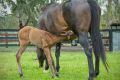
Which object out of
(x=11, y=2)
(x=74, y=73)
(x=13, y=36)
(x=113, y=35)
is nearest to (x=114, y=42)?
(x=113, y=35)

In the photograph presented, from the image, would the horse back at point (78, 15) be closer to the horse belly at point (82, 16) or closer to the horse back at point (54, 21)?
the horse belly at point (82, 16)

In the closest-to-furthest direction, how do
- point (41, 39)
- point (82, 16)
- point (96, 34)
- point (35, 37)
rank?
point (96, 34) < point (82, 16) < point (41, 39) < point (35, 37)

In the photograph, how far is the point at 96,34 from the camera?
8938mm

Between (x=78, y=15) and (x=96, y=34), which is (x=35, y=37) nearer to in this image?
(x=78, y=15)

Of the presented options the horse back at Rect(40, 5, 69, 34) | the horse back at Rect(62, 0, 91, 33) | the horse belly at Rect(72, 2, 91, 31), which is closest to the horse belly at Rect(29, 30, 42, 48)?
the horse back at Rect(40, 5, 69, 34)

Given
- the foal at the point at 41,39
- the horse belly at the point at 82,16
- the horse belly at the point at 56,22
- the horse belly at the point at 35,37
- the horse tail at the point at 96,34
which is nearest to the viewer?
the horse tail at the point at 96,34

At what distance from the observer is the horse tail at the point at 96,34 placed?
348 inches

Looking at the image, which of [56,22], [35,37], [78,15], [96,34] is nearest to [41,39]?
[35,37]

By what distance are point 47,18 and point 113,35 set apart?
539 inches

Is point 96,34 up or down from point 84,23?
down

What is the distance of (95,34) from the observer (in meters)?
8.95

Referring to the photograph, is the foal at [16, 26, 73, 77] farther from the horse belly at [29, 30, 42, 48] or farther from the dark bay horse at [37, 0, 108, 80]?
the dark bay horse at [37, 0, 108, 80]

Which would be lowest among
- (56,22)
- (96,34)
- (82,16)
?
(96,34)

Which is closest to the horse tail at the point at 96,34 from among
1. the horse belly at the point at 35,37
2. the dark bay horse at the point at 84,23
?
the dark bay horse at the point at 84,23
